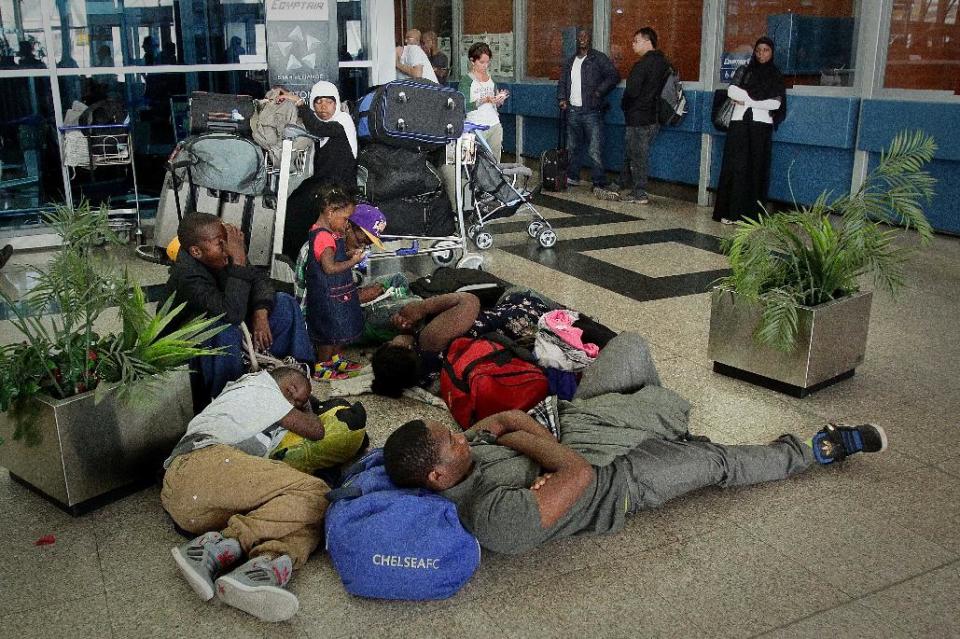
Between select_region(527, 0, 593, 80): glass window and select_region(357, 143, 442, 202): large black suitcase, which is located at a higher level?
select_region(527, 0, 593, 80): glass window

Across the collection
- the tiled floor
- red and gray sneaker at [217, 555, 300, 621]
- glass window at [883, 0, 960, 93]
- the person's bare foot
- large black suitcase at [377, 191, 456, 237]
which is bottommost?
the tiled floor

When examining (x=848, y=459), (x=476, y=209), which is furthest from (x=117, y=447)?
(x=476, y=209)

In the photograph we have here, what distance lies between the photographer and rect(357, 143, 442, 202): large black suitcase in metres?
5.88

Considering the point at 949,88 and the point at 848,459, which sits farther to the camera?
the point at 949,88

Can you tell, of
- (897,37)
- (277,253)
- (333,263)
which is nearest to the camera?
(333,263)

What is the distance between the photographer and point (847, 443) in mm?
3223

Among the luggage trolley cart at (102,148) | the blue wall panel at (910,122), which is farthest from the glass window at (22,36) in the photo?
the blue wall panel at (910,122)

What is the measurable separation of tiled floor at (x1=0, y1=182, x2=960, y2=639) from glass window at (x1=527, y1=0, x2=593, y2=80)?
8250 mm

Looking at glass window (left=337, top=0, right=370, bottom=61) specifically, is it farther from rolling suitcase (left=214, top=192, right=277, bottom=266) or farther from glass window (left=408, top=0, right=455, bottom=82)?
glass window (left=408, top=0, right=455, bottom=82)

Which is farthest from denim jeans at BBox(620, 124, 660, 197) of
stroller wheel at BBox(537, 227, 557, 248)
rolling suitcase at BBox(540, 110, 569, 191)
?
stroller wheel at BBox(537, 227, 557, 248)

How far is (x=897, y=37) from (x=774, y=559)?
237 inches

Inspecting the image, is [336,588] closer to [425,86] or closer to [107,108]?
[425,86]

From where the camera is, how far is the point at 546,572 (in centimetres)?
264

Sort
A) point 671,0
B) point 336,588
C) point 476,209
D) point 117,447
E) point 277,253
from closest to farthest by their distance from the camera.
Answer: point 336,588
point 117,447
point 277,253
point 476,209
point 671,0
